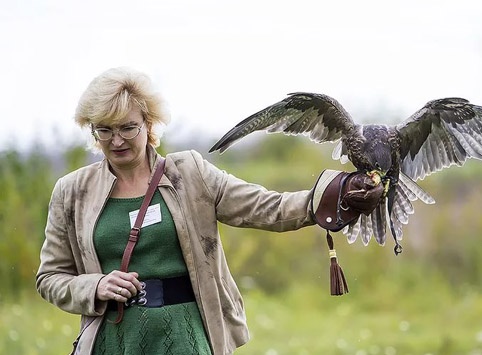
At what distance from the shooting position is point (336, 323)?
6.69 meters

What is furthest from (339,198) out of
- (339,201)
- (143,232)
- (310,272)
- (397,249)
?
(310,272)

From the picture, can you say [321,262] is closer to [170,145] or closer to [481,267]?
[481,267]

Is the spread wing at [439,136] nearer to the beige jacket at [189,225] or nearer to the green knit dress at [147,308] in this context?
the beige jacket at [189,225]

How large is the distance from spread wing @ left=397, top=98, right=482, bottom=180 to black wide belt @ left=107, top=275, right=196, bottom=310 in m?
0.85

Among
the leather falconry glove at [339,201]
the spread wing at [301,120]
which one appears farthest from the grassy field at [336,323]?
the leather falconry glove at [339,201]

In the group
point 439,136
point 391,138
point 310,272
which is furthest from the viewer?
point 310,272

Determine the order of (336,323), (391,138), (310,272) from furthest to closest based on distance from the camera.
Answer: (310,272), (336,323), (391,138)

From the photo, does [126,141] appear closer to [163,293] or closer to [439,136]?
[163,293]

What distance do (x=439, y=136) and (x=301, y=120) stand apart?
454 mm

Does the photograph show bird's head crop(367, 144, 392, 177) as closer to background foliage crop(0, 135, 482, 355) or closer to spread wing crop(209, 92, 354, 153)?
spread wing crop(209, 92, 354, 153)

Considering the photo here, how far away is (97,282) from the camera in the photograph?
2564 mm

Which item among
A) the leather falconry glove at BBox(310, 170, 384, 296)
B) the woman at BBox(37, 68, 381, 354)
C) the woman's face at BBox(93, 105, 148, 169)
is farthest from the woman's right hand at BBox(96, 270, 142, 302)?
the leather falconry glove at BBox(310, 170, 384, 296)

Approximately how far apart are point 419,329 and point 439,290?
65 centimetres

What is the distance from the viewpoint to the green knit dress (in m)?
2.56
